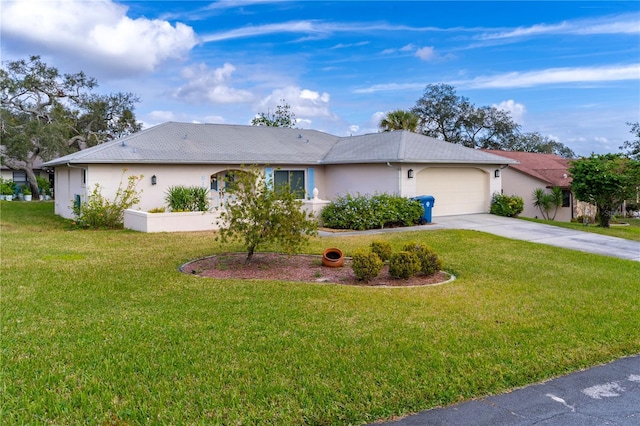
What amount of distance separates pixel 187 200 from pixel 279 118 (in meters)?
25.0

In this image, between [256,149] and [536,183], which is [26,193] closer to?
[256,149]

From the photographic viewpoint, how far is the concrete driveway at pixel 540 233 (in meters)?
12.2

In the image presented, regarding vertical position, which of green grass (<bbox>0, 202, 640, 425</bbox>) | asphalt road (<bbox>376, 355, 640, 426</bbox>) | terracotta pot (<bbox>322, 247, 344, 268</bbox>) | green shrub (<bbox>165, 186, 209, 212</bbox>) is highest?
green shrub (<bbox>165, 186, 209, 212</bbox>)

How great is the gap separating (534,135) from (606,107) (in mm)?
29704

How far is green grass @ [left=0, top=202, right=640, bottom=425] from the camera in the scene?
391cm

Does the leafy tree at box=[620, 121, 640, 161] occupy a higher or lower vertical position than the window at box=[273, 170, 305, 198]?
higher

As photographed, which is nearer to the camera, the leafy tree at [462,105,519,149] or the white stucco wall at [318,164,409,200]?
the white stucco wall at [318,164,409,200]

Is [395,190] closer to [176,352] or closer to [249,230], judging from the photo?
[249,230]

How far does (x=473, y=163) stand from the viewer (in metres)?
19.8

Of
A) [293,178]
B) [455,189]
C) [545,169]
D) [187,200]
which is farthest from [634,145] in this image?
[187,200]

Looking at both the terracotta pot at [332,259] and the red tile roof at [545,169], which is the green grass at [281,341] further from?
the red tile roof at [545,169]

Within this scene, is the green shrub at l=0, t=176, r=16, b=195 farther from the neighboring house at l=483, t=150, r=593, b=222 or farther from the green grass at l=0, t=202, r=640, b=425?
the neighboring house at l=483, t=150, r=593, b=222

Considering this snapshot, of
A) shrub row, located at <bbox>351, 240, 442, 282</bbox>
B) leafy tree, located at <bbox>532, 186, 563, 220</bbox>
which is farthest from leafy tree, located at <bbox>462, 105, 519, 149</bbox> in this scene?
shrub row, located at <bbox>351, 240, 442, 282</bbox>

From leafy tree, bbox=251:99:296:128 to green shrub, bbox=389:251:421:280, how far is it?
3329 cm
